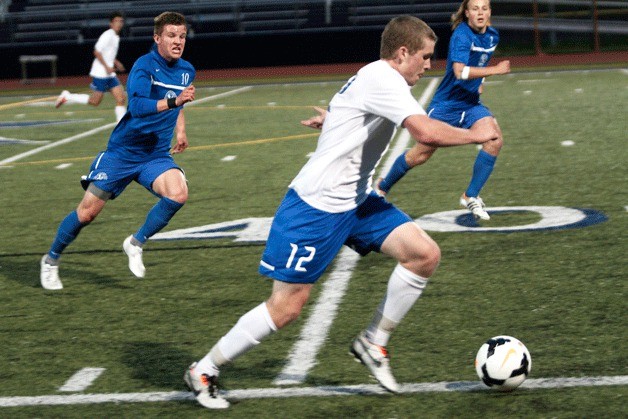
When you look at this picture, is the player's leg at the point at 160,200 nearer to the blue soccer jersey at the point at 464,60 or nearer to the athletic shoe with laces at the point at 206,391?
the athletic shoe with laces at the point at 206,391

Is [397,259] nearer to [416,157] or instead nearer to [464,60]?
[416,157]

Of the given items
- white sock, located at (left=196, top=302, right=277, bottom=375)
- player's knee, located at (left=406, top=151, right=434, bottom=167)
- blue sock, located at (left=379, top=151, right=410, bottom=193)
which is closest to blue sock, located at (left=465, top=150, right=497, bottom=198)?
player's knee, located at (left=406, top=151, right=434, bottom=167)

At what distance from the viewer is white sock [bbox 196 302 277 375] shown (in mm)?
4906

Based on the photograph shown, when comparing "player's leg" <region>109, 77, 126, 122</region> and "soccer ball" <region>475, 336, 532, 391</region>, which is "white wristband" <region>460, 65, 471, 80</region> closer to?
"soccer ball" <region>475, 336, 532, 391</region>

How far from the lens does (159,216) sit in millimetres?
7613

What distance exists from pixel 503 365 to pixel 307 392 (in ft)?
2.89

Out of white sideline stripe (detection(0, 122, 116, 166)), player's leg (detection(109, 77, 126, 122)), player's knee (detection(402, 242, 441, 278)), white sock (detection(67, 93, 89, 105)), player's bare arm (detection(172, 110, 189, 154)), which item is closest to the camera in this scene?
player's knee (detection(402, 242, 441, 278))

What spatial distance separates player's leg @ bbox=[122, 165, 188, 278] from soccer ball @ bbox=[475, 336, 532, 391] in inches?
120

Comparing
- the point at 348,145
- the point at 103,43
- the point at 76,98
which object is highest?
the point at 348,145

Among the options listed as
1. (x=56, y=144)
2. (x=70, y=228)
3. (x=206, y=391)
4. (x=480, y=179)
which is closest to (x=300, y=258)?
(x=206, y=391)

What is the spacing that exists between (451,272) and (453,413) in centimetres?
271

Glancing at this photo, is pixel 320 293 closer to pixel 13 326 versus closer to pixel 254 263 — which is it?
pixel 254 263

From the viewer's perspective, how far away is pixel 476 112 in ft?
31.3

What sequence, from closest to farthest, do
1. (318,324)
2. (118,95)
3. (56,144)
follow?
1. (318,324)
2. (56,144)
3. (118,95)
